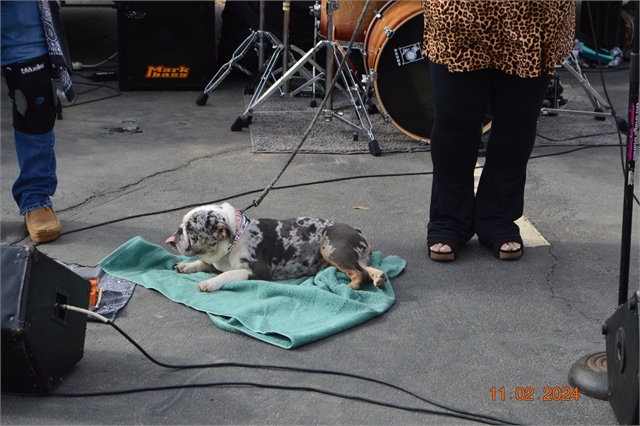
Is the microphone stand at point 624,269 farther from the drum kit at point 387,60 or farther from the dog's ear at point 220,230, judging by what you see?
the drum kit at point 387,60

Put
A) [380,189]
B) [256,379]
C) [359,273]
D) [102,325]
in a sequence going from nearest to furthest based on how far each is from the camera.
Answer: [256,379], [102,325], [359,273], [380,189]

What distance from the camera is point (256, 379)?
2.62 meters

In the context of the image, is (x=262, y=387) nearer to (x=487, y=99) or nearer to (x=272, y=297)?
(x=272, y=297)

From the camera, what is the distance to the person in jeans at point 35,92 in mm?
3561

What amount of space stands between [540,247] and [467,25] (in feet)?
4.06

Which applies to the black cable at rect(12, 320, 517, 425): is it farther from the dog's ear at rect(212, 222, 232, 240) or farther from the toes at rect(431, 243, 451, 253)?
the toes at rect(431, 243, 451, 253)

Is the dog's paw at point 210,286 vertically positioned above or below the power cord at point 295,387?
above

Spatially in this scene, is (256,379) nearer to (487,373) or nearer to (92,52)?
(487,373)

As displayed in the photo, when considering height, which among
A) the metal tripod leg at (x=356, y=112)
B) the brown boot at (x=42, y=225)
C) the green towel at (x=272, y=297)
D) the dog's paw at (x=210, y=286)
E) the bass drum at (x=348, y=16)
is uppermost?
the bass drum at (x=348, y=16)

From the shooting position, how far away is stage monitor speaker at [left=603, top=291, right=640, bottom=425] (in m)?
2.05

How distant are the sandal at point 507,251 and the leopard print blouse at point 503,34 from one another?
0.81 meters

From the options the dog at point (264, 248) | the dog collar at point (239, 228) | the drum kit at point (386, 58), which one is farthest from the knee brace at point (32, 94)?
the drum kit at point (386, 58)

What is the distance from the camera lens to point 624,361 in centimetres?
216

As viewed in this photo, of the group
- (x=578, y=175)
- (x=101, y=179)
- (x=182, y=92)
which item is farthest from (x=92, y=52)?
(x=578, y=175)
